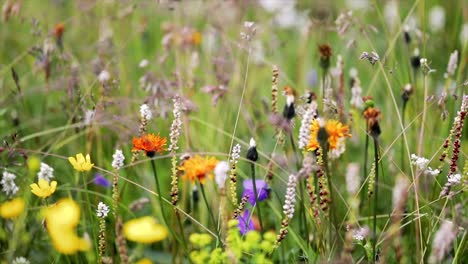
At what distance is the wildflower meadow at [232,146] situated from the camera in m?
1.28

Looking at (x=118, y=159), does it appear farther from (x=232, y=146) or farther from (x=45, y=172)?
(x=232, y=146)

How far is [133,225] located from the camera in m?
0.97

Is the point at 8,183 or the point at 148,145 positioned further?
the point at 8,183

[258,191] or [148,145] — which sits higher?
[148,145]

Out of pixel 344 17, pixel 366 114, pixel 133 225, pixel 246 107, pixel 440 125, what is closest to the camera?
pixel 133 225

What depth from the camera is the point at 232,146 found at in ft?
6.23

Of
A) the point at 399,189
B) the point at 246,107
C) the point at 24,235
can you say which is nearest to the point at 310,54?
the point at 246,107

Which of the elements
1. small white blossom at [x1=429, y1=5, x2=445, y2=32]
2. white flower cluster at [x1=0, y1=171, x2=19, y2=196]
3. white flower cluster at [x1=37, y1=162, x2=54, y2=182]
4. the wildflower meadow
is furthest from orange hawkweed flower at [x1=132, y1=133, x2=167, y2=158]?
small white blossom at [x1=429, y1=5, x2=445, y2=32]

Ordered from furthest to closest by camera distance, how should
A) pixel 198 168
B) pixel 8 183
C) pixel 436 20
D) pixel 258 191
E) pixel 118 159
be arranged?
pixel 436 20 < pixel 258 191 < pixel 8 183 < pixel 118 159 < pixel 198 168

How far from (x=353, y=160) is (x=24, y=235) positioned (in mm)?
1186

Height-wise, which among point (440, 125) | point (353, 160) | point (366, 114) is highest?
point (366, 114)

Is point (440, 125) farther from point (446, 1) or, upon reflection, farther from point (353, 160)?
point (446, 1)

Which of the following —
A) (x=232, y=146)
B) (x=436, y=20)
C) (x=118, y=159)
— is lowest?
(x=232, y=146)

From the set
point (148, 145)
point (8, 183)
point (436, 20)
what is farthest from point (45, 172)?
point (436, 20)
